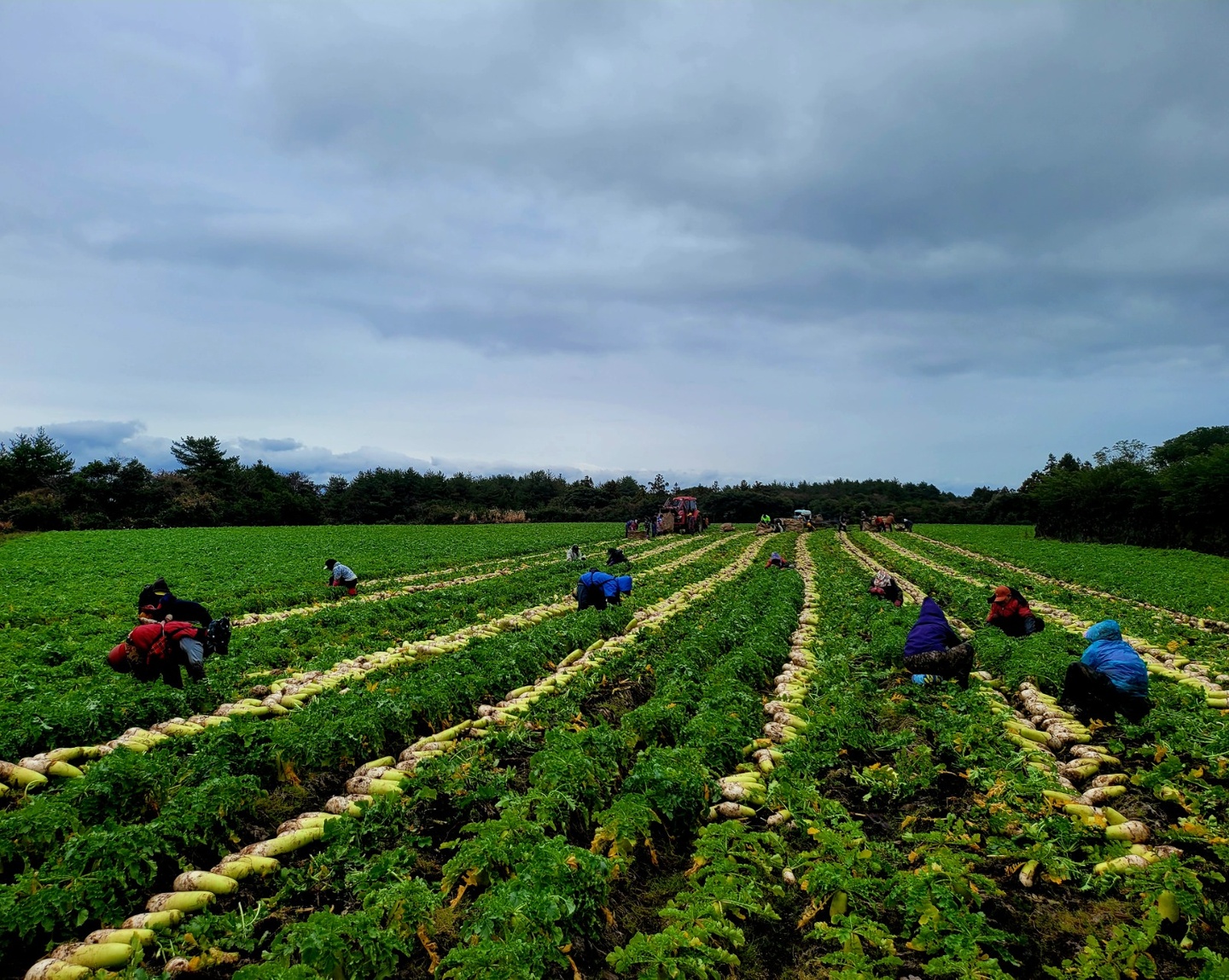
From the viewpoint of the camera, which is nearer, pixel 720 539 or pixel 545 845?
pixel 545 845

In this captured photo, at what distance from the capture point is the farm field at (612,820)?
385 centimetres

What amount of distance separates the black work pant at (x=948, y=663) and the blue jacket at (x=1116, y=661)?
4.70ft

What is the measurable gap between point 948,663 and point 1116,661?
201cm

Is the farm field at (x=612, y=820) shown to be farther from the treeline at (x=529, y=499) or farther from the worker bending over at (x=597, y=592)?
the treeline at (x=529, y=499)

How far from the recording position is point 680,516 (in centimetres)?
5116

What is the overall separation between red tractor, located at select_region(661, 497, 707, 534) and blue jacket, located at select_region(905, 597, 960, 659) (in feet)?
131

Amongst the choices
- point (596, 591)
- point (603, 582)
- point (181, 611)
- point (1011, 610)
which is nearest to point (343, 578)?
point (596, 591)

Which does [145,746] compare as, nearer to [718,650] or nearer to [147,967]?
[147,967]

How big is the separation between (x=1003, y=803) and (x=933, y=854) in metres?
1.40

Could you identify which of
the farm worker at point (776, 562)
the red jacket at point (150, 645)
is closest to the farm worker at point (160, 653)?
the red jacket at point (150, 645)

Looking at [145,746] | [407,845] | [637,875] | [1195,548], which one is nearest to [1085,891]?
[637,875]

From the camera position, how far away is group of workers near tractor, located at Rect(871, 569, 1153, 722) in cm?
759

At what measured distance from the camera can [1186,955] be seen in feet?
11.8

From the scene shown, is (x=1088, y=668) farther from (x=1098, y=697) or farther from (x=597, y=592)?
(x=597, y=592)
